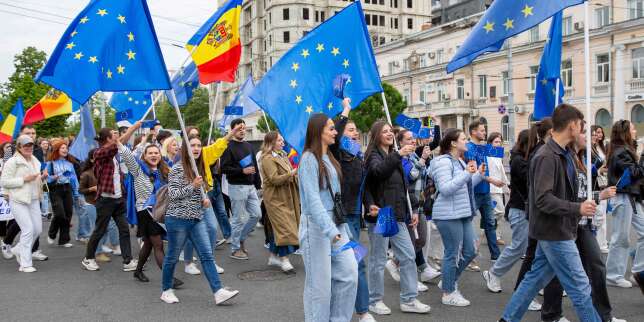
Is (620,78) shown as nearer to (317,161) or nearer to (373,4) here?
(317,161)

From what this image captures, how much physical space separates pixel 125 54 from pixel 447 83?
164 feet

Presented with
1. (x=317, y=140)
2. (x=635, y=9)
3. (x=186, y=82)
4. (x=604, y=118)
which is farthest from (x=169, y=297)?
(x=604, y=118)

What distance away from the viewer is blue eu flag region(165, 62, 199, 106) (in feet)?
38.8

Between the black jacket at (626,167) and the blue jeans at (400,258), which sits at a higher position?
the black jacket at (626,167)

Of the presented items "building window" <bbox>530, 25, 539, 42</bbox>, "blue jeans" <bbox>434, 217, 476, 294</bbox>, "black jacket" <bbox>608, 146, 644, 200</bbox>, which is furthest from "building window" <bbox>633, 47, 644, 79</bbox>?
"blue jeans" <bbox>434, 217, 476, 294</bbox>

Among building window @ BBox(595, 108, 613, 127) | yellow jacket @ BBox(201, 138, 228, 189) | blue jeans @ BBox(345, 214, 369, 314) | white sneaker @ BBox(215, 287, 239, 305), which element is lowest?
white sneaker @ BBox(215, 287, 239, 305)

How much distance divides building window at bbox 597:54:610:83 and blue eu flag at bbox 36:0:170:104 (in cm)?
4025

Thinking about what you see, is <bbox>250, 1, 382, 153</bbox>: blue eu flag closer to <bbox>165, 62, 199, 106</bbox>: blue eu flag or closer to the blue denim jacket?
the blue denim jacket

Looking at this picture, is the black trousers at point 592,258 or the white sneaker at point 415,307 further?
the white sneaker at point 415,307

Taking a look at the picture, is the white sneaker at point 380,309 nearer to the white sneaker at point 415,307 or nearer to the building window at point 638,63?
the white sneaker at point 415,307

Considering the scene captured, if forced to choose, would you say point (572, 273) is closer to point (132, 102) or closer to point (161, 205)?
point (161, 205)

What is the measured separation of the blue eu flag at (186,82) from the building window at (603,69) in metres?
36.0

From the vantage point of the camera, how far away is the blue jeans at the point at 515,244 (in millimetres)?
6367

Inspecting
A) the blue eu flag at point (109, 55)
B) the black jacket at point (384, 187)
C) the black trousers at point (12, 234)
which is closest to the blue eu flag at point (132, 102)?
the black trousers at point (12, 234)
